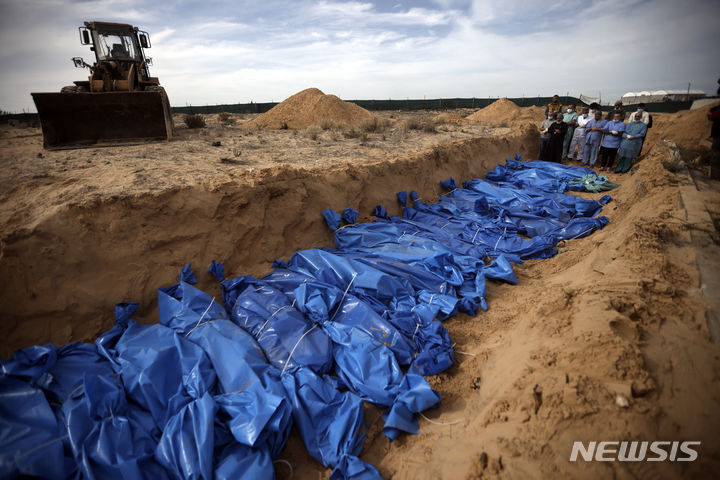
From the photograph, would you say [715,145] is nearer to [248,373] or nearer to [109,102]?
[248,373]

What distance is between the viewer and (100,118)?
23.2ft

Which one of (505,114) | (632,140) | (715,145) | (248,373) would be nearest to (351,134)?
(632,140)

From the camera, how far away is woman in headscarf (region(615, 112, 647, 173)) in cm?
817

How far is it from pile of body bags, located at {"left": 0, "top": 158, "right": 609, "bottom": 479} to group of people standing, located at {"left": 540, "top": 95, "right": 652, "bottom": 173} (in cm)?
721

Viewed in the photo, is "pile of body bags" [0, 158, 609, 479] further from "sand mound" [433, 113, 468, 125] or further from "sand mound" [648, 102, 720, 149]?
"sand mound" [433, 113, 468, 125]

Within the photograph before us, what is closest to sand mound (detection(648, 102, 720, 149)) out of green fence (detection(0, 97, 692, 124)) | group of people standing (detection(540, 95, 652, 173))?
group of people standing (detection(540, 95, 652, 173))

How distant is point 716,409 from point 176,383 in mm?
3693

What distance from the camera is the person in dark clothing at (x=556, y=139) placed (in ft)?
33.1

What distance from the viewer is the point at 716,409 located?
1.80m

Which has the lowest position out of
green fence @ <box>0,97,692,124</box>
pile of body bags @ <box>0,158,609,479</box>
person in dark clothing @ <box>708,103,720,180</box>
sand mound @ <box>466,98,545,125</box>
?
pile of body bags @ <box>0,158,609,479</box>

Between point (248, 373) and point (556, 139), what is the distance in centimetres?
1153

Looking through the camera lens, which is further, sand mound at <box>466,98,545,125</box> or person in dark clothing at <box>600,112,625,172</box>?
sand mound at <box>466,98,545,125</box>

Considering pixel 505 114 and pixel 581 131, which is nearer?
pixel 581 131

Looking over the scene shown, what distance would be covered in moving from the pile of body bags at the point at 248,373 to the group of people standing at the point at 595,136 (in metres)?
7.21
